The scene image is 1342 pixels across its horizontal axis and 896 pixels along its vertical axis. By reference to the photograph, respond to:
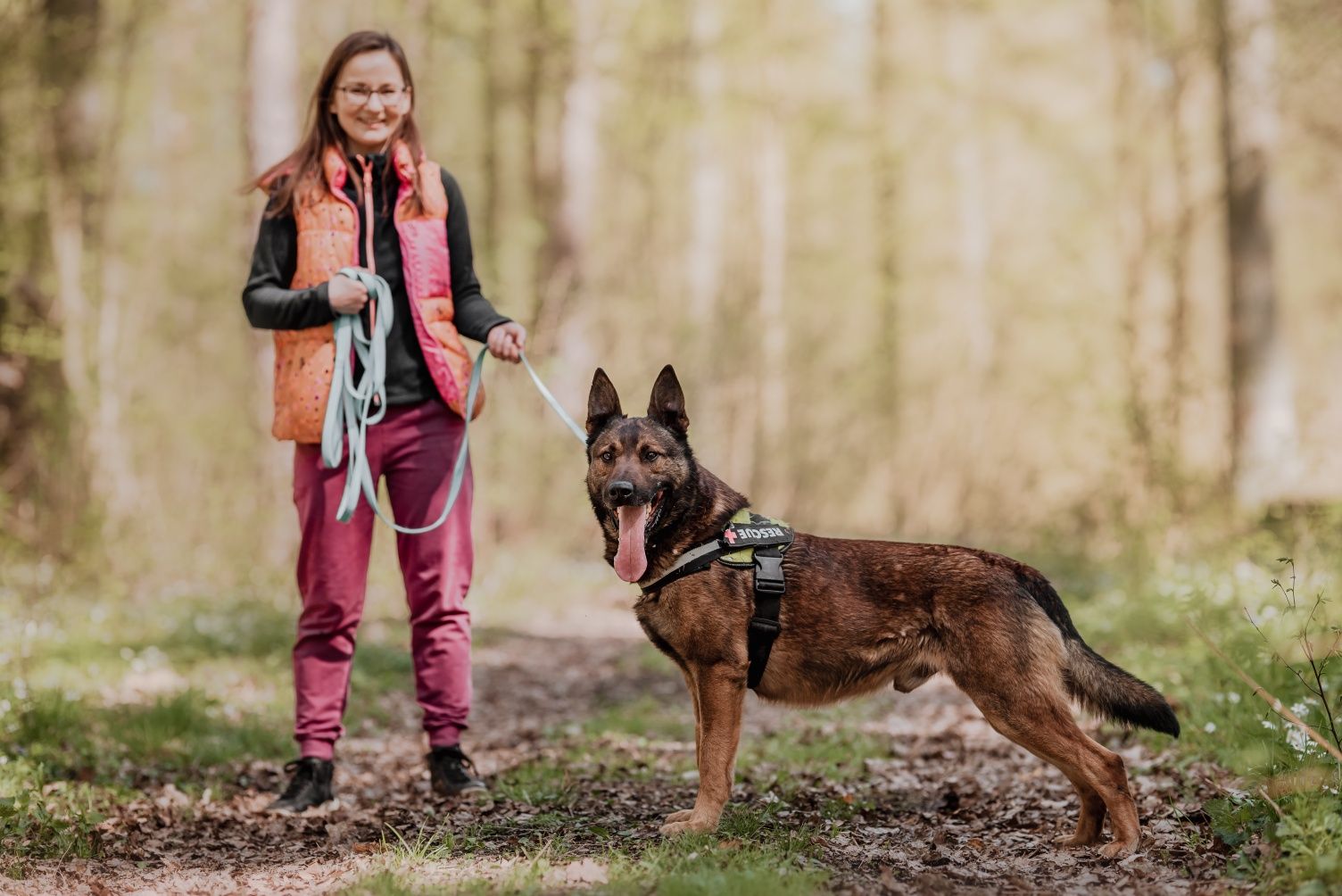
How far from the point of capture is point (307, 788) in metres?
4.97

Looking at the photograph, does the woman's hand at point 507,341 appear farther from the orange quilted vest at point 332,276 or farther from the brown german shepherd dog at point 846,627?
the brown german shepherd dog at point 846,627

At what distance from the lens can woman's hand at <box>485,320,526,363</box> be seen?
197 inches

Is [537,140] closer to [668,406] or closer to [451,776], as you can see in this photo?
[668,406]

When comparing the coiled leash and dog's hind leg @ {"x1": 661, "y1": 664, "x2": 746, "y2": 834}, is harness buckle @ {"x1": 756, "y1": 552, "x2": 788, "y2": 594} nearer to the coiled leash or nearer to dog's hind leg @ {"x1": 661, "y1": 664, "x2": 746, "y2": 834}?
dog's hind leg @ {"x1": 661, "y1": 664, "x2": 746, "y2": 834}

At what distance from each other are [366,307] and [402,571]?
1.15 meters

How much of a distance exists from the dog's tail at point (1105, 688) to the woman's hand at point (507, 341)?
7.40ft

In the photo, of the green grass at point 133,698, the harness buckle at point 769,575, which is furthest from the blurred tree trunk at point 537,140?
the harness buckle at point 769,575

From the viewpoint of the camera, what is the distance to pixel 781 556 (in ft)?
15.1

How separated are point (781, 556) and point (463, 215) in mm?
2124

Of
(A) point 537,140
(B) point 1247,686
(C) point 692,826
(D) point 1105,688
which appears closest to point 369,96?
(C) point 692,826

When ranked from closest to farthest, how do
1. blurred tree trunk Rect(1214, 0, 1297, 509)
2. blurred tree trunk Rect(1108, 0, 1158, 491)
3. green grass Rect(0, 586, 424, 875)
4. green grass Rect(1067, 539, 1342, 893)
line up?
green grass Rect(1067, 539, 1342, 893) → green grass Rect(0, 586, 424, 875) → blurred tree trunk Rect(1214, 0, 1297, 509) → blurred tree trunk Rect(1108, 0, 1158, 491)

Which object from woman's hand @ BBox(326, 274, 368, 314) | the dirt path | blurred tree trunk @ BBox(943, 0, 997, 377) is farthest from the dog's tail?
blurred tree trunk @ BBox(943, 0, 997, 377)

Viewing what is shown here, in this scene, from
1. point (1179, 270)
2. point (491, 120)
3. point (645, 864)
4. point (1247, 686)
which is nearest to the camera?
point (645, 864)

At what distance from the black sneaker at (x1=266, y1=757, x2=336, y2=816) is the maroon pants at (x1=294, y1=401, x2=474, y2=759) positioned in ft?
0.17
